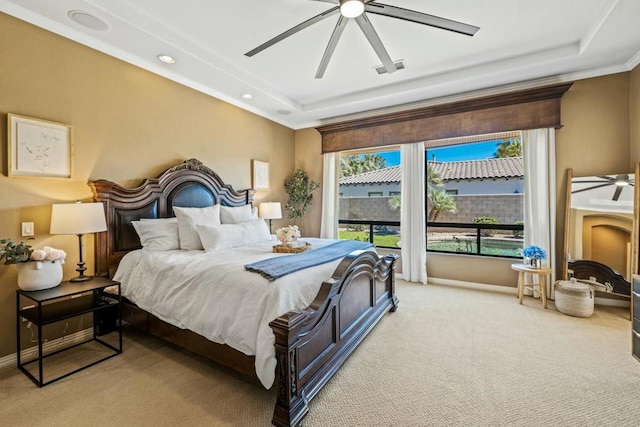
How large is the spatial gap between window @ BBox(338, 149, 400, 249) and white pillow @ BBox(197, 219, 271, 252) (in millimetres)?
2307

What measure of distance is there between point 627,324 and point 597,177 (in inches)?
66.1

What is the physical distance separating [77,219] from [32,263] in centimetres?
43

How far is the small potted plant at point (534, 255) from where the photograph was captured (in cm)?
351

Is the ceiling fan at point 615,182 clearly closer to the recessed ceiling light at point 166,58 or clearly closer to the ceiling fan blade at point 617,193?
the ceiling fan blade at point 617,193

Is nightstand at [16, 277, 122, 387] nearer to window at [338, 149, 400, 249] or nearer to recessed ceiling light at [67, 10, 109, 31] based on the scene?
recessed ceiling light at [67, 10, 109, 31]

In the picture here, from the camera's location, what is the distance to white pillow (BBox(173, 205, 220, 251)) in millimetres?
3086

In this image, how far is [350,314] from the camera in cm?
248

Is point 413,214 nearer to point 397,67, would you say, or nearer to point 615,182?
point 397,67

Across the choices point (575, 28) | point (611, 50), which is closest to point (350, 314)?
point (575, 28)

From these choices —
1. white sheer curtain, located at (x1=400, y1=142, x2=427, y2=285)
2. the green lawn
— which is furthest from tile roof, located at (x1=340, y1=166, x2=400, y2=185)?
the green lawn

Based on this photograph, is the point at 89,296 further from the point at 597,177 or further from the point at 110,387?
the point at 597,177

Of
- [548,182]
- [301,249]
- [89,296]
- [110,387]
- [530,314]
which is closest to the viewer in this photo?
[110,387]

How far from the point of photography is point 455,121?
14.1 ft

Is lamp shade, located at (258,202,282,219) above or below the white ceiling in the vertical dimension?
below
